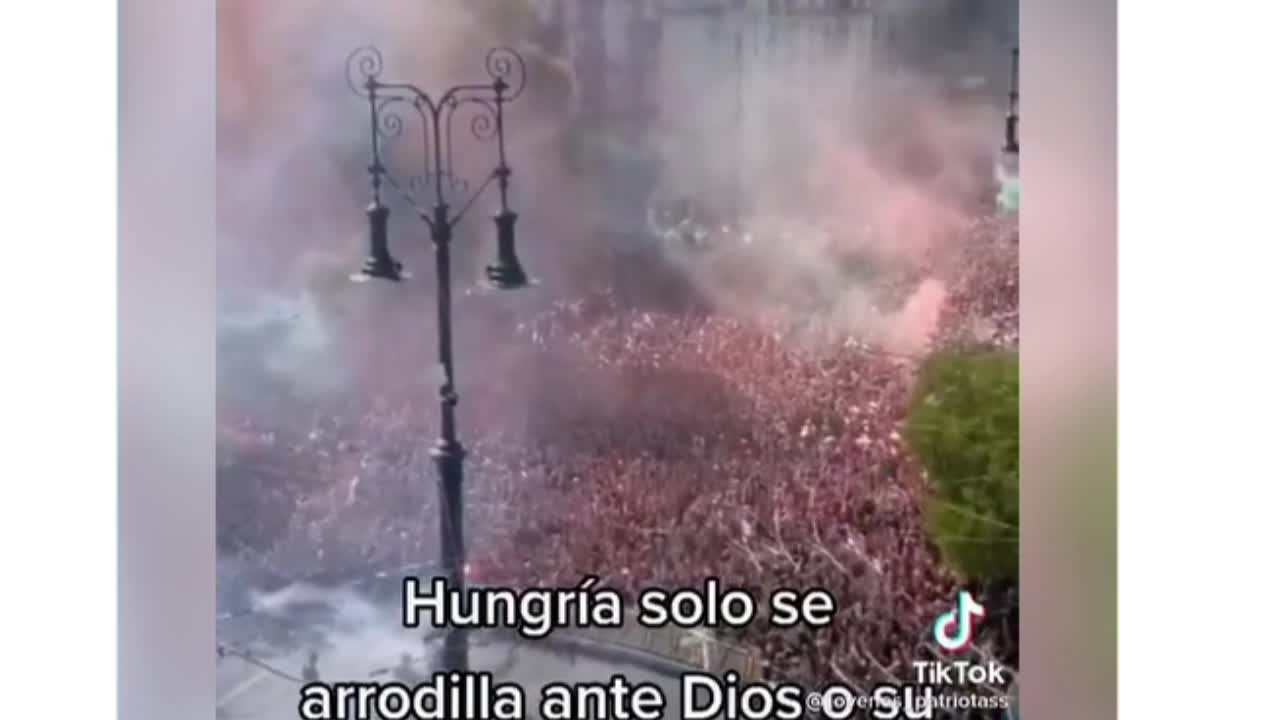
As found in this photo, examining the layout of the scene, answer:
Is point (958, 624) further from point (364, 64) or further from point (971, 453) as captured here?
point (364, 64)

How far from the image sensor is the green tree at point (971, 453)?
0.89 m

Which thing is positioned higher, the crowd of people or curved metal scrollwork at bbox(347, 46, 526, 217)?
curved metal scrollwork at bbox(347, 46, 526, 217)

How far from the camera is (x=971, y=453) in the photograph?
89 cm

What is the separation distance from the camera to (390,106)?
89 centimetres

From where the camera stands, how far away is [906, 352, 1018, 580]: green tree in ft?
2.91
